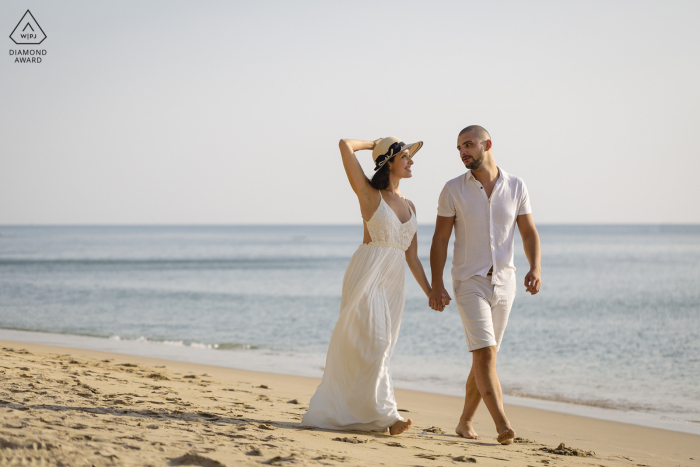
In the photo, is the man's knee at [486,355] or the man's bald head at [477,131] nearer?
the man's knee at [486,355]

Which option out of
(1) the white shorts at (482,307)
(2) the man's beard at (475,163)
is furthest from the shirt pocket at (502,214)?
(1) the white shorts at (482,307)

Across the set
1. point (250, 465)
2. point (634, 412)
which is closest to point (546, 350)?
point (634, 412)

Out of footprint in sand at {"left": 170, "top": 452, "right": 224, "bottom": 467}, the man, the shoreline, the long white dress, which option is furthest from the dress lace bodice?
the shoreline

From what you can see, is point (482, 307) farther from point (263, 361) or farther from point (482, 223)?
point (263, 361)

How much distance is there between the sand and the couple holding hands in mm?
247

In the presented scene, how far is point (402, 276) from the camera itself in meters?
4.34

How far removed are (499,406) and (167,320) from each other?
1138 cm

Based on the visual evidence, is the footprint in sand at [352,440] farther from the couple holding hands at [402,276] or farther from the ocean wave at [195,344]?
the ocean wave at [195,344]

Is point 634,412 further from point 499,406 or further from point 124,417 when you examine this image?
point 124,417

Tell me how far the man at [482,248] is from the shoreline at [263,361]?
2.68 meters

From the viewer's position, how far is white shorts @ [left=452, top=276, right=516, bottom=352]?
4031 mm

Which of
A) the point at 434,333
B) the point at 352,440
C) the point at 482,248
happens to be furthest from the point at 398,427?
the point at 434,333

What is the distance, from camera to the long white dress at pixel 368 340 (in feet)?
13.3

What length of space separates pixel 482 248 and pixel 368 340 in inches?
40.8
